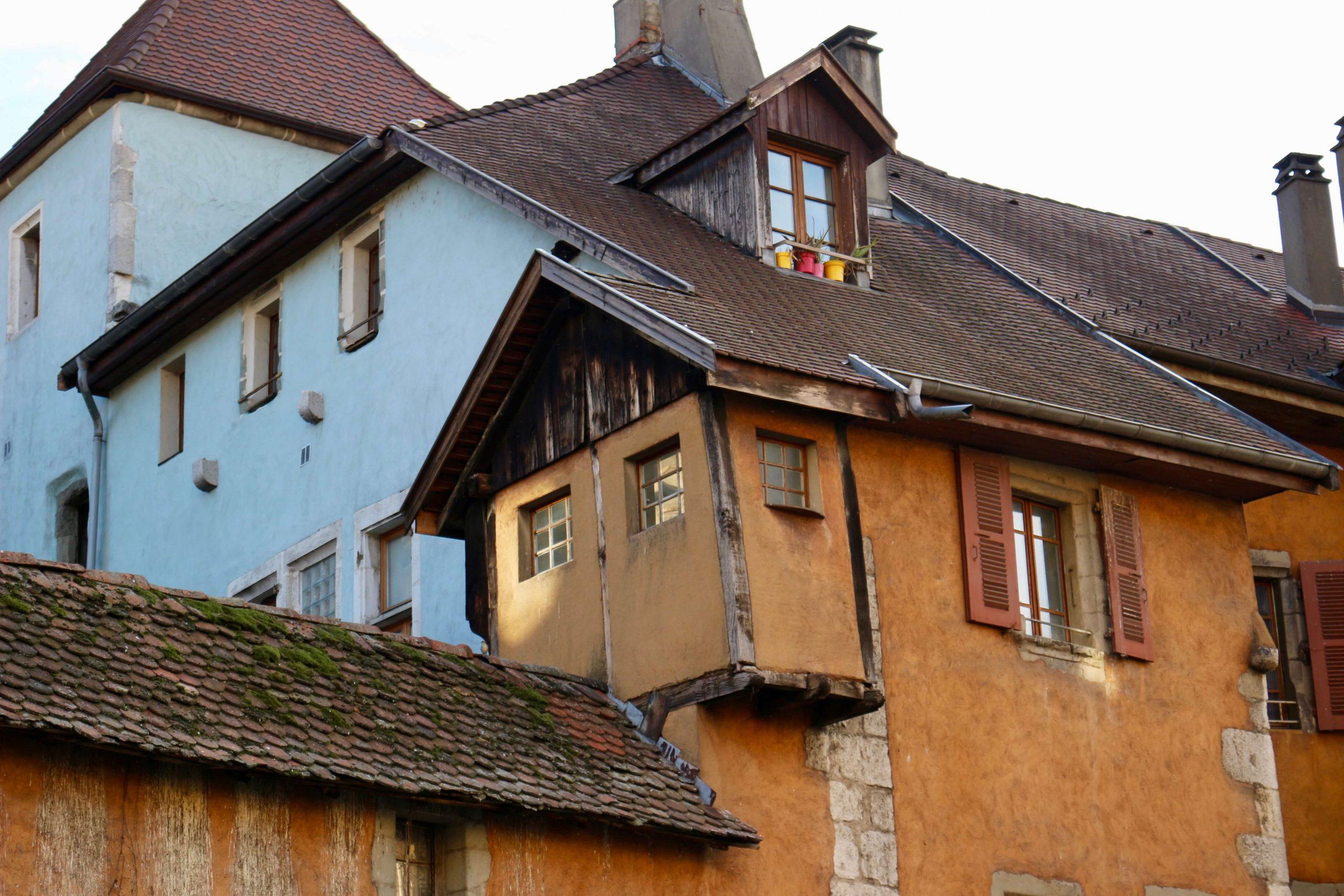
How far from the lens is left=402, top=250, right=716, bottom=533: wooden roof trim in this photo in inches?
563

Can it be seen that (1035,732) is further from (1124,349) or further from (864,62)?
(864,62)

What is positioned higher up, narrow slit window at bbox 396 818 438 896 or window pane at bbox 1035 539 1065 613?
window pane at bbox 1035 539 1065 613

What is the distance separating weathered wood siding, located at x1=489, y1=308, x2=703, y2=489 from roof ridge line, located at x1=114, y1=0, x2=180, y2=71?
11669 mm

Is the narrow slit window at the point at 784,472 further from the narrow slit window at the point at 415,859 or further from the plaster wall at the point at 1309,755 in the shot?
the plaster wall at the point at 1309,755

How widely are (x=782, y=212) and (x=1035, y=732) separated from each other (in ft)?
15.5

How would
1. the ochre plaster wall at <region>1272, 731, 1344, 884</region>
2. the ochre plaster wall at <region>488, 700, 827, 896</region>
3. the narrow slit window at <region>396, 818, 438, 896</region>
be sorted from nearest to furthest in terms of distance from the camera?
the narrow slit window at <region>396, 818, 438, 896</region>, the ochre plaster wall at <region>488, 700, 827, 896</region>, the ochre plaster wall at <region>1272, 731, 1344, 884</region>

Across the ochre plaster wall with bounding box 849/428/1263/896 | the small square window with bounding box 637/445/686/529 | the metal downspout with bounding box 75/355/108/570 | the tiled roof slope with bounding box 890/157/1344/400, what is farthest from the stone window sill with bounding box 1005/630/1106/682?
the metal downspout with bounding box 75/355/108/570

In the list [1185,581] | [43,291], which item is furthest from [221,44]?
[1185,581]

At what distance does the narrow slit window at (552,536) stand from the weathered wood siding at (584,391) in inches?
11.9

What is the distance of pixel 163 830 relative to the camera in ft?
36.7

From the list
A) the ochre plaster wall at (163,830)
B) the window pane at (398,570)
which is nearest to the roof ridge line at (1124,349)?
the window pane at (398,570)

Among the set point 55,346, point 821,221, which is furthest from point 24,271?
point 821,221

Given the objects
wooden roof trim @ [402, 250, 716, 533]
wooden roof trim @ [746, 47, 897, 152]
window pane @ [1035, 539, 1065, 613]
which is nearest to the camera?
wooden roof trim @ [402, 250, 716, 533]

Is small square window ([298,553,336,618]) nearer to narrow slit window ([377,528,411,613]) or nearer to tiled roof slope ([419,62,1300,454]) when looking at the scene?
narrow slit window ([377,528,411,613])
